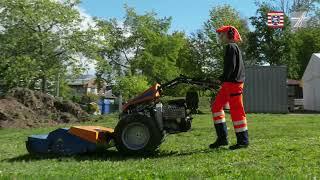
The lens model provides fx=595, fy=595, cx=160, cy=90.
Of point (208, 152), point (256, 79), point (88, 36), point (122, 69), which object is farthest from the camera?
point (122, 69)

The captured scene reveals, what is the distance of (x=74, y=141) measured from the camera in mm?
9867

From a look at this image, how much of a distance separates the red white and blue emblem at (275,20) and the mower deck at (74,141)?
4048 cm

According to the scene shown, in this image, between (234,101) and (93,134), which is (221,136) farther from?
(93,134)

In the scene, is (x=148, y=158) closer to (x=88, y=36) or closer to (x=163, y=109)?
(x=163, y=109)

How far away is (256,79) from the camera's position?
31.5 m

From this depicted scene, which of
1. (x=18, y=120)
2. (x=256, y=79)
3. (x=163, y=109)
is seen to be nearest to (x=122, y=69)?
(x=256, y=79)

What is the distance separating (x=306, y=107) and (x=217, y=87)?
1384 inches

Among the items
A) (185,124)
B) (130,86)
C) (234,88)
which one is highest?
(130,86)

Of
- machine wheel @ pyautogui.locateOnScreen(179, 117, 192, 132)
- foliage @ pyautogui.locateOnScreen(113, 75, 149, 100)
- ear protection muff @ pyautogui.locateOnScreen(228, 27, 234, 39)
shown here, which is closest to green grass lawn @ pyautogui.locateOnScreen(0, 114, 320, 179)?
machine wheel @ pyautogui.locateOnScreen(179, 117, 192, 132)

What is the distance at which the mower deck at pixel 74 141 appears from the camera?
9.80 m

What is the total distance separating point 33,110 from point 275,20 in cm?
2988

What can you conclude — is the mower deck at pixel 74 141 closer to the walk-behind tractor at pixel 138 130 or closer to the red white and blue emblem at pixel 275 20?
the walk-behind tractor at pixel 138 130

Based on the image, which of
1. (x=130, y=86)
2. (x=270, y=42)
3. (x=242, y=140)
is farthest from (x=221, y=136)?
(x=270, y=42)

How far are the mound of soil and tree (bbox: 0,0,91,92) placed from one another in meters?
7.64
